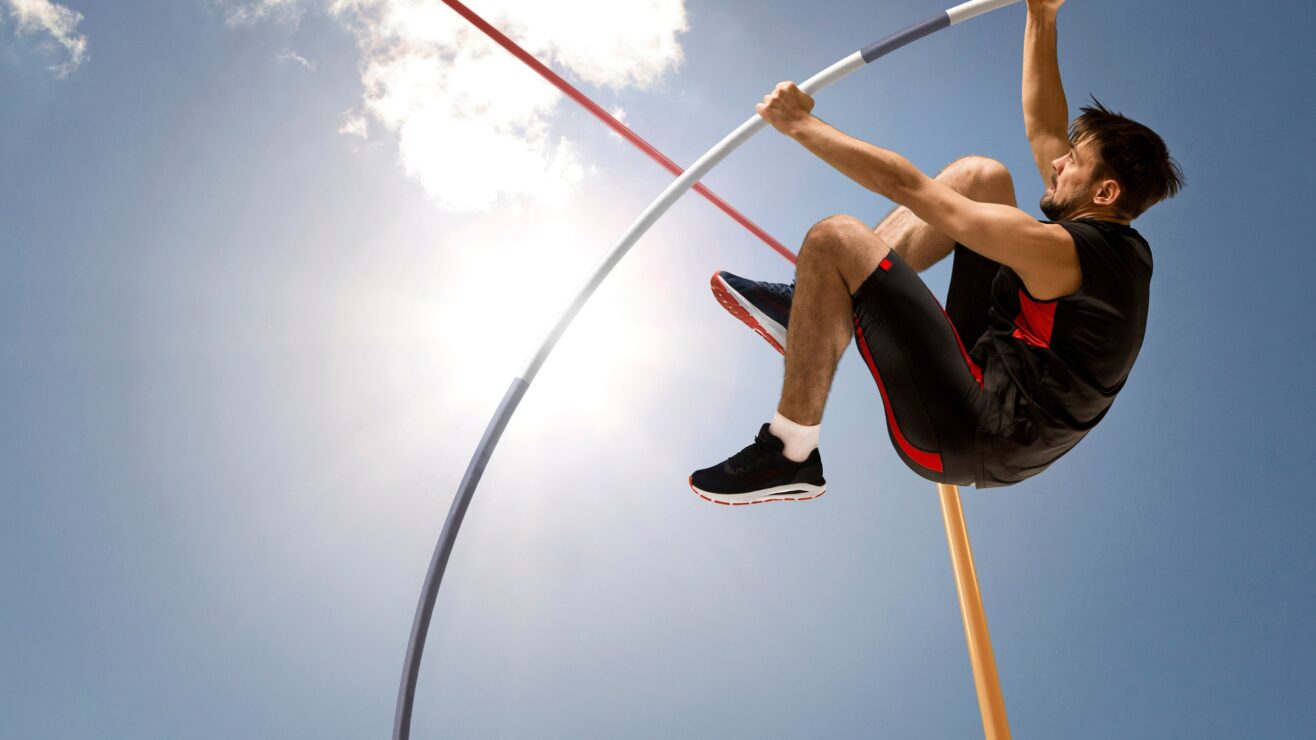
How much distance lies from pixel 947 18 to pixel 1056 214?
6.91 feet

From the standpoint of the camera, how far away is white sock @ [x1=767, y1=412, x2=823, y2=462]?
3289 millimetres

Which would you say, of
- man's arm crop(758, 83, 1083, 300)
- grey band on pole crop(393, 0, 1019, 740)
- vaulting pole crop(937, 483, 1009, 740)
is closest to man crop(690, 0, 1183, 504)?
man's arm crop(758, 83, 1083, 300)

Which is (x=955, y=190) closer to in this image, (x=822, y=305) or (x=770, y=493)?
(x=822, y=305)

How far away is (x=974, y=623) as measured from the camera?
565 cm

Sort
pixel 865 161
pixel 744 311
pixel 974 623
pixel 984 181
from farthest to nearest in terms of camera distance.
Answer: pixel 974 623 → pixel 744 311 → pixel 984 181 → pixel 865 161

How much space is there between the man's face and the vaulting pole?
10.1 feet

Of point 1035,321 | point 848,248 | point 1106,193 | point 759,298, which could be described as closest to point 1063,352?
point 1035,321

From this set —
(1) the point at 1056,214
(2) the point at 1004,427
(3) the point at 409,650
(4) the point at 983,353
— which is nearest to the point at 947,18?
(1) the point at 1056,214

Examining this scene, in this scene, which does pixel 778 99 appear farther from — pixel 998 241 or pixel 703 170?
pixel 703 170

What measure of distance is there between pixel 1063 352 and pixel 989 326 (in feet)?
1.49

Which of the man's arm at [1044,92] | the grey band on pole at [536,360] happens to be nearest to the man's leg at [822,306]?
the man's arm at [1044,92]

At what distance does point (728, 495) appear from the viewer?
11.1ft

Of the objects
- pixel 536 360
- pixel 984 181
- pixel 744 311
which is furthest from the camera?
pixel 536 360

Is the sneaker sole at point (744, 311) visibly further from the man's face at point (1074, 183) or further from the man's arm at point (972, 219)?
the man's face at point (1074, 183)
